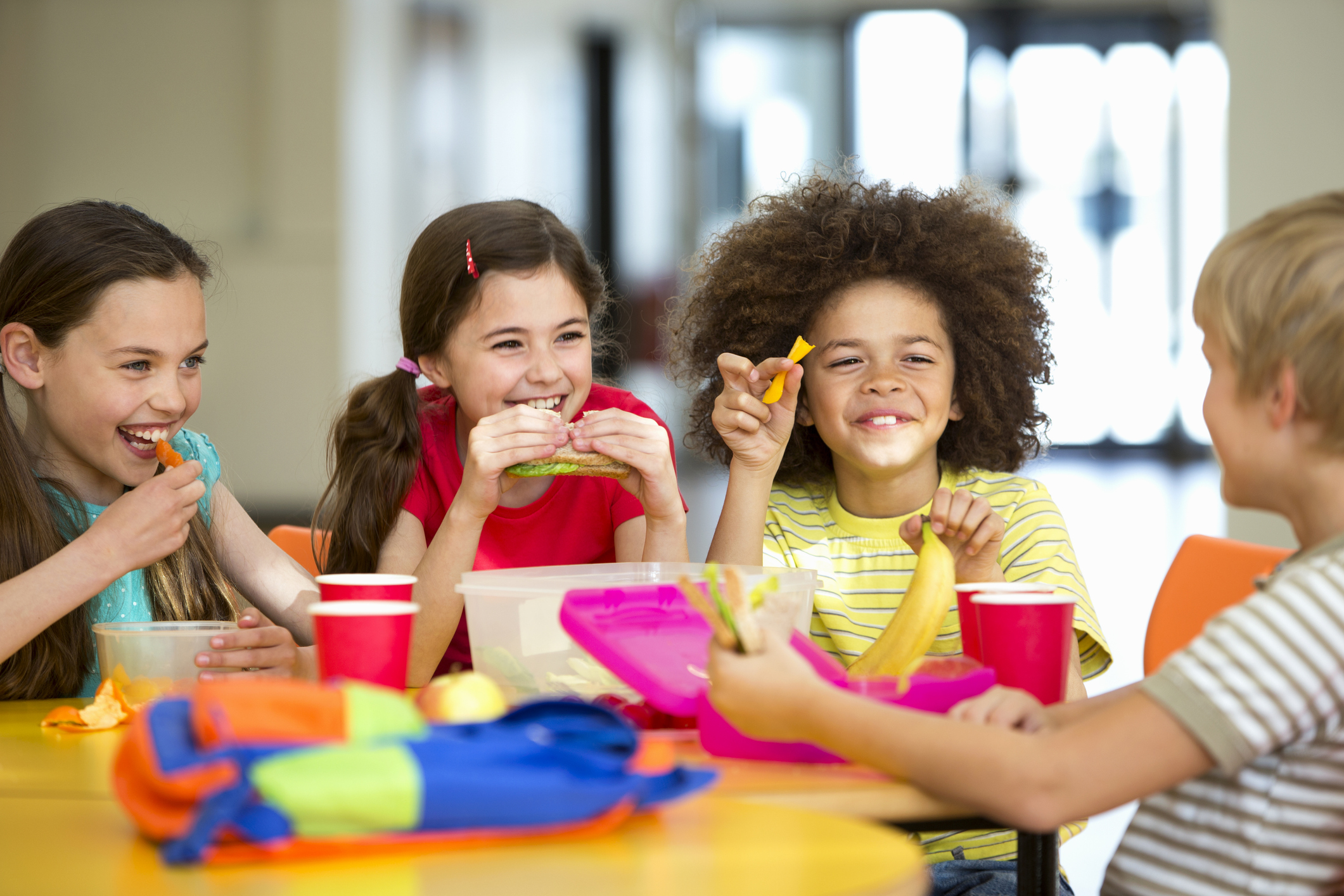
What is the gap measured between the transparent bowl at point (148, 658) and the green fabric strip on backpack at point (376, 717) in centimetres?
59

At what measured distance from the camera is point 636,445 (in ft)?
6.15

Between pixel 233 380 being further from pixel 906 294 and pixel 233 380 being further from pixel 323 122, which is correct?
pixel 906 294

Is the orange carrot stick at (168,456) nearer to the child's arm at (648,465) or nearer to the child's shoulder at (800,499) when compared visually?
the child's arm at (648,465)

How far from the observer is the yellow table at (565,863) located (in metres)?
0.82

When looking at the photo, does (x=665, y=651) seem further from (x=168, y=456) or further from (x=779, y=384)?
(x=168, y=456)

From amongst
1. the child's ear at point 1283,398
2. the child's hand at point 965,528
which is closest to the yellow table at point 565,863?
the child's ear at point 1283,398

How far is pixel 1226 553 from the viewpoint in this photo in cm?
175

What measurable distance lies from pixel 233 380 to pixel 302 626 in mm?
6780

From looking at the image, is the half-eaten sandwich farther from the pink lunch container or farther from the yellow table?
the yellow table

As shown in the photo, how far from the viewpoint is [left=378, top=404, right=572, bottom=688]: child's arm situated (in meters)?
1.82

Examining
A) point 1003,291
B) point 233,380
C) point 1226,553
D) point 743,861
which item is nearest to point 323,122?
point 233,380

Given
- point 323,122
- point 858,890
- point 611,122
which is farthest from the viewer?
point 611,122

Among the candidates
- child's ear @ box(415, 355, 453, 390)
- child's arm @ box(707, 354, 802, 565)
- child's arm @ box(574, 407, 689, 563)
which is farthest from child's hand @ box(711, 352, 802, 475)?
child's ear @ box(415, 355, 453, 390)

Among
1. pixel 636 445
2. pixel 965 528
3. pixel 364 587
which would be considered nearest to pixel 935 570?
pixel 965 528
